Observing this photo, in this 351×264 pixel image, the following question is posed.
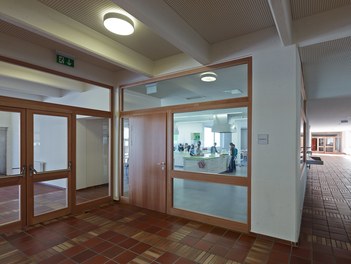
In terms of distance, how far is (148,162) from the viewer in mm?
4355

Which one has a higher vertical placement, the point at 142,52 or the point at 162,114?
the point at 142,52

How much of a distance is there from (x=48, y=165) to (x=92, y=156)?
1.75 metres

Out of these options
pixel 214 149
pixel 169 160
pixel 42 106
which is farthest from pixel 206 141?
pixel 42 106

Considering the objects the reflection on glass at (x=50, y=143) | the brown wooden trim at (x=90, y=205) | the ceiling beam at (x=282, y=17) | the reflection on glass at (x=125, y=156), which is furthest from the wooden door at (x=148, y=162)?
the ceiling beam at (x=282, y=17)

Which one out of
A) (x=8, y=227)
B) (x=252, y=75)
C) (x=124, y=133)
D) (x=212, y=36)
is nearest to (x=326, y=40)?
(x=252, y=75)

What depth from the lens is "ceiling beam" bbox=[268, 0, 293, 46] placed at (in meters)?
1.95

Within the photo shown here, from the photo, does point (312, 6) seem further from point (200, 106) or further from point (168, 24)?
point (200, 106)

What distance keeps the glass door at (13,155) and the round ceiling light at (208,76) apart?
10.5 ft

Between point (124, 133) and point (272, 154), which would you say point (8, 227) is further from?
point (272, 154)

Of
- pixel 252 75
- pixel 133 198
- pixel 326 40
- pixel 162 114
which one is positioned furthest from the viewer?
pixel 133 198

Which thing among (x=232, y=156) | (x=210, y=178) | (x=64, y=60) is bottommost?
(x=210, y=178)

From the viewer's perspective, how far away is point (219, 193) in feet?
12.2

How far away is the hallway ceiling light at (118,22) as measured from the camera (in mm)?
2562

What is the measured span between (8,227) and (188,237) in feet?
9.27
